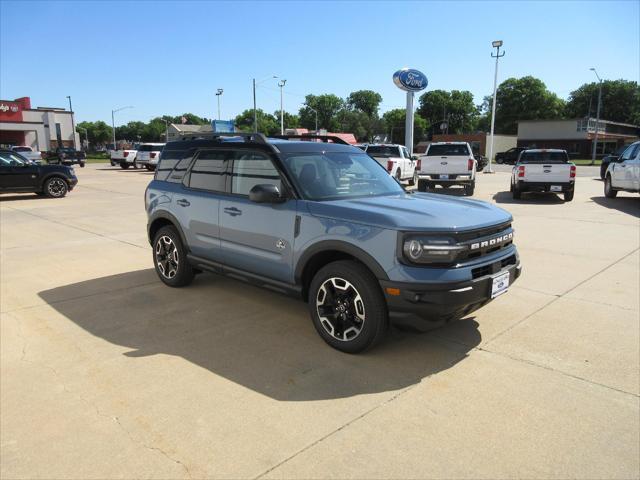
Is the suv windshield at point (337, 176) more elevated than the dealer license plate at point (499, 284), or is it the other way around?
the suv windshield at point (337, 176)

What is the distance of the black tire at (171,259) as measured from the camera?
221 inches

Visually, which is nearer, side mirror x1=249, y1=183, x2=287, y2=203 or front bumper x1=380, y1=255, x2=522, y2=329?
front bumper x1=380, y1=255, x2=522, y2=329

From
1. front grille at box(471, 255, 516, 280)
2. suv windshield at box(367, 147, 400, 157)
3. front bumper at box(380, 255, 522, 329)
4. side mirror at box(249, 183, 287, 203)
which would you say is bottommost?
front bumper at box(380, 255, 522, 329)

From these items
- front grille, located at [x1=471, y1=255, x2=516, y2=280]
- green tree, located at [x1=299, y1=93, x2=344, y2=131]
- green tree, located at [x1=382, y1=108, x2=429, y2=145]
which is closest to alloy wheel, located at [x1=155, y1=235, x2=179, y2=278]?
front grille, located at [x1=471, y1=255, x2=516, y2=280]

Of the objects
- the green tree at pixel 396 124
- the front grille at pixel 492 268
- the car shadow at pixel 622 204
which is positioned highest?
the green tree at pixel 396 124

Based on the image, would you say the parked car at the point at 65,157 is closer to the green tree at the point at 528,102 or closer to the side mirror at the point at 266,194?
the side mirror at the point at 266,194

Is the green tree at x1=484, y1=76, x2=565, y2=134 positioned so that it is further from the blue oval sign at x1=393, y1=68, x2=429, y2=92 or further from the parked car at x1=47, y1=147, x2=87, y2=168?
the parked car at x1=47, y1=147, x2=87, y2=168

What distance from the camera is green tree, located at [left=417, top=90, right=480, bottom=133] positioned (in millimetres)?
123938

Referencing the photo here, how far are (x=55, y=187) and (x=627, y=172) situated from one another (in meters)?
18.5

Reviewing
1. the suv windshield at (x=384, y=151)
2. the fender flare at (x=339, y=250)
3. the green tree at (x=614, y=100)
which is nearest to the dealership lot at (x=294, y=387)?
the fender flare at (x=339, y=250)

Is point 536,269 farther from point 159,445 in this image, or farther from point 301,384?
point 159,445

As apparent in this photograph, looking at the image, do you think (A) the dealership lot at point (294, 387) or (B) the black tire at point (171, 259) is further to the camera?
(B) the black tire at point (171, 259)

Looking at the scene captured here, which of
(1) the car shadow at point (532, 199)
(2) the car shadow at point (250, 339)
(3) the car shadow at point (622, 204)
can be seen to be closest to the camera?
(2) the car shadow at point (250, 339)

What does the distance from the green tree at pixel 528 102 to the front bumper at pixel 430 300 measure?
4210 inches
